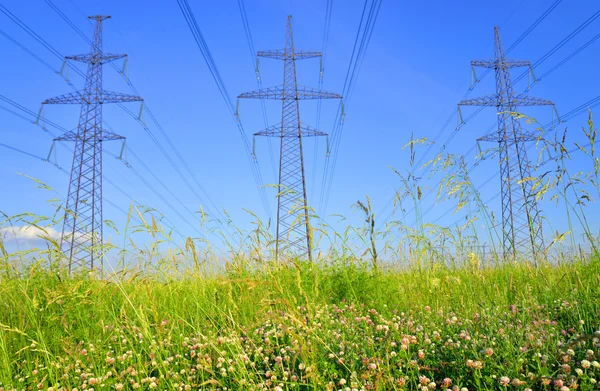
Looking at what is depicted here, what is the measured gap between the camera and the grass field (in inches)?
101

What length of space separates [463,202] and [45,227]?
12.9 ft

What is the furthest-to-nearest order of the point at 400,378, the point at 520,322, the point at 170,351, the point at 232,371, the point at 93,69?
the point at 93,69
the point at 170,351
the point at 520,322
the point at 232,371
the point at 400,378

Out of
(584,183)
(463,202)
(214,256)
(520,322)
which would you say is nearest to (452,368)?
(520,322)

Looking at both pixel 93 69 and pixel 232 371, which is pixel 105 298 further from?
pixel 93 69

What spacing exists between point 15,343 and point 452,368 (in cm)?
386

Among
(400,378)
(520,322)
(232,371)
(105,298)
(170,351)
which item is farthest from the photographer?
(105,298)

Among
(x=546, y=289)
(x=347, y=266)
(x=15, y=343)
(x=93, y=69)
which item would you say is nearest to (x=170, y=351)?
(x=15, y=343)

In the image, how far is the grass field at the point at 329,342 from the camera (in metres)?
2.57

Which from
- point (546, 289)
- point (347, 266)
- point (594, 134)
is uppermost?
point (594, 134)

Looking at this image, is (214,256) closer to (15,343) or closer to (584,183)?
(15,343)

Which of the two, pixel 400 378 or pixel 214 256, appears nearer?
pixel 400 378

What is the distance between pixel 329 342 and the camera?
3.29 metres

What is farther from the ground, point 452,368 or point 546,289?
point 546,289

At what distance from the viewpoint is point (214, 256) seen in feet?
19.5
